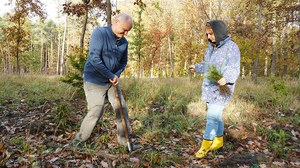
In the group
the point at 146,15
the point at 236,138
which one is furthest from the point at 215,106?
the point at 146,15

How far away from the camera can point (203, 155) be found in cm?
356

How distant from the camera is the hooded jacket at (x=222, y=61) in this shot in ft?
10.4

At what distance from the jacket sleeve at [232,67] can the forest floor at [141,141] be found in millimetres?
1271

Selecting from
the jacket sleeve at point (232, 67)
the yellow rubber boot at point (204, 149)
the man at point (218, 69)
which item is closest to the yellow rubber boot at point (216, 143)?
the man at point (218, 69)

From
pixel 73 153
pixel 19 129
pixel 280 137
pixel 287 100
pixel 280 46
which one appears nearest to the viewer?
pixel 73 153

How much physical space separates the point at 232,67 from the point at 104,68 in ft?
6.16

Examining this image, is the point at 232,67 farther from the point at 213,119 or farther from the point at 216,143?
the point at 216,143

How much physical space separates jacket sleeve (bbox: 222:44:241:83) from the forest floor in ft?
4.17

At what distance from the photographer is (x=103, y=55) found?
347cm

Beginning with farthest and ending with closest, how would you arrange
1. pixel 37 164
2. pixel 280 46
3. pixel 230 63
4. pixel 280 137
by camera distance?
pixel 280 46 → pixel 280 137 → pixel 230 63 → pixel 37 164

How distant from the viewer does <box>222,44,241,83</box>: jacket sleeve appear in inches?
124

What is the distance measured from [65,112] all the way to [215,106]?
2994 millimetres

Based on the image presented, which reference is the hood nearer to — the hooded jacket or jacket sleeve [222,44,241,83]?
the hooded jacket

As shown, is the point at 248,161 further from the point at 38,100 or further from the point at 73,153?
the point at 38,100
